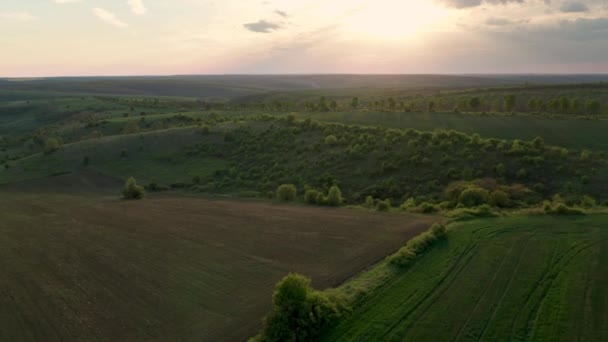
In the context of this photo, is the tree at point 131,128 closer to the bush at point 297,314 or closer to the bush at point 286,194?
the bush at point 286,194

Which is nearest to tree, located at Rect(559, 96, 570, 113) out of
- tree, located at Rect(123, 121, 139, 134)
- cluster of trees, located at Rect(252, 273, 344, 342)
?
tree, located at Rect(123, 121, 139, 134)

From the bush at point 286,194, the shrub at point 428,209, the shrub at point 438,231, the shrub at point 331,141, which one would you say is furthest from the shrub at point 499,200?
the shrub at point 331,141

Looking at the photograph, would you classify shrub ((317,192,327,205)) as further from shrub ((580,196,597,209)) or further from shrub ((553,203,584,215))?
shrub ((580,196,597,209))

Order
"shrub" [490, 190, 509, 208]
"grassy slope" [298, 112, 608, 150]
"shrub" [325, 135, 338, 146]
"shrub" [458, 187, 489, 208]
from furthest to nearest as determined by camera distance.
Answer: "shrub" [325, 135, 338, 146] < "grassy slope" [298, 112, 608, 150] < "shrub" [458, 187, 489, 208] < "shrub" [490, 190, 509, 208]

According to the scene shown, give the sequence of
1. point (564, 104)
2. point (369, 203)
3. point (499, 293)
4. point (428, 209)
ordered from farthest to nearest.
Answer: point (564, 104) → point (369, 203) → point (428, 209) → point (499, 293)

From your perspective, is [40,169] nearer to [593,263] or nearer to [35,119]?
[593,263]

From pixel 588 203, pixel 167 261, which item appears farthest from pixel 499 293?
pixel 588 203

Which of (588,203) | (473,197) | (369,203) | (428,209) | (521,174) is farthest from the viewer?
(521,174)

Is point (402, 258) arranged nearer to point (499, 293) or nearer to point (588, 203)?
point (499, 293)

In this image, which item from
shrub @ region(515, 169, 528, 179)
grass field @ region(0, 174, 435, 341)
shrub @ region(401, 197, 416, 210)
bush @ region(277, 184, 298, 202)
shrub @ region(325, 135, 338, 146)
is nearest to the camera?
grass field @ region(0, 174, 435, 341)
